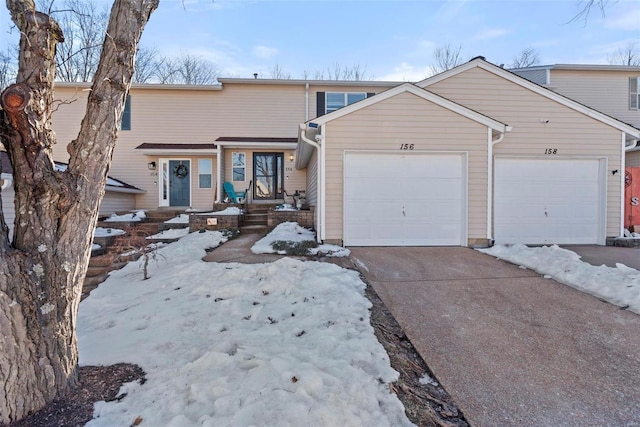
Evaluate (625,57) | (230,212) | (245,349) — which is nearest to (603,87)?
(230,212)

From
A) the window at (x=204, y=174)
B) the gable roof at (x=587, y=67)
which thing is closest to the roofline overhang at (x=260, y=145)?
the window at (x=204, y=174)

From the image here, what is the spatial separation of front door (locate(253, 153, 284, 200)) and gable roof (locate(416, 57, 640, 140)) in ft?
20.2

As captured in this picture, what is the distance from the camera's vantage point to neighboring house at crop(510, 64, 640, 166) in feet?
40.3

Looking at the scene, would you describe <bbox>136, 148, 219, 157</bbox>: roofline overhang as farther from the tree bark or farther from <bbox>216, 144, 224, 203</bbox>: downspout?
the tree bark

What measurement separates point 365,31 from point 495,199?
21.3 feet

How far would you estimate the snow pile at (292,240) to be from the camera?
6242mm

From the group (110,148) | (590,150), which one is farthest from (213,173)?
(590,150)

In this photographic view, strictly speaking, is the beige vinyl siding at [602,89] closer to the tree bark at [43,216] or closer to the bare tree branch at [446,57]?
the bare tree branch at [446,57]

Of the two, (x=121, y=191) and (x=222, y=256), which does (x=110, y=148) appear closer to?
(x=222, y=256)

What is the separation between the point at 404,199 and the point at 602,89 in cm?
1165

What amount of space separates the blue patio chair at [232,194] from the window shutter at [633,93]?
51.4 ft

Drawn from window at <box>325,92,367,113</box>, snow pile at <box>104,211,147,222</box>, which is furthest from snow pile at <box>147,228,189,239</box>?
window at <box>325,92,367,113</box>

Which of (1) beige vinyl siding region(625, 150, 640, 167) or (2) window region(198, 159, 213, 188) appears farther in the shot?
(2) window region(198, 159, 213, 188)

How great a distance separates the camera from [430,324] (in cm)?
320
